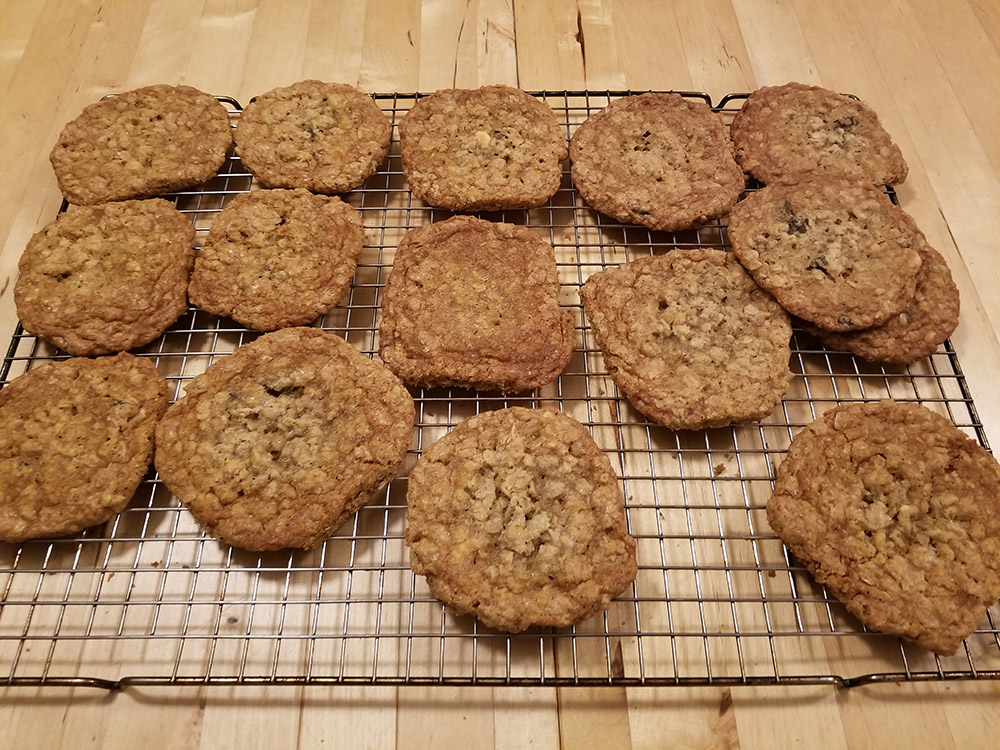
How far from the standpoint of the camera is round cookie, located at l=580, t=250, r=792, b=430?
202 cm

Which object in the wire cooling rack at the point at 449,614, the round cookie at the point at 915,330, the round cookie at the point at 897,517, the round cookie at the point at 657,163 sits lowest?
the wire cooling rack at the point at 449,614

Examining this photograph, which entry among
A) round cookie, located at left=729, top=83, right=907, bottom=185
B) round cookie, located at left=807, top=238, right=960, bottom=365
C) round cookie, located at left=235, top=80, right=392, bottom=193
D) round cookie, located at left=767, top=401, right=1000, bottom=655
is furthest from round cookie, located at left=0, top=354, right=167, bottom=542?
round cookie, located at left=729, top=83, right=907, bottom=185

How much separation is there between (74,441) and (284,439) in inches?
24.7

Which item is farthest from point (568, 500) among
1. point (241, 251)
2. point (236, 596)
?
point (241, 251)

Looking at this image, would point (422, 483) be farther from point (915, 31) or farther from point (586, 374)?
point (915, 31)

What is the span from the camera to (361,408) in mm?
1965

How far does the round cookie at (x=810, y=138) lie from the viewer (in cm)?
252

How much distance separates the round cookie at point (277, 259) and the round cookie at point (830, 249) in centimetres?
142

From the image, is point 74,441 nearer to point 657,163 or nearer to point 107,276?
point 107,276

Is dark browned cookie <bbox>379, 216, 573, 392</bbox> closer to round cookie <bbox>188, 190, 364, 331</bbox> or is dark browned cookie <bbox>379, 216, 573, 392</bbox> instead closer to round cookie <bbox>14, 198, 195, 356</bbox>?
round cookie <bbox>188, 190, 364, 331</bbox>

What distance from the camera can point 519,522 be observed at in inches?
70.2

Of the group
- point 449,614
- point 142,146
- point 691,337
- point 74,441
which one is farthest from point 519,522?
Answer: point 142,146

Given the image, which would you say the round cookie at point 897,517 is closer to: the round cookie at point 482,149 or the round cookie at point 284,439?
the round cookie at point 284,439

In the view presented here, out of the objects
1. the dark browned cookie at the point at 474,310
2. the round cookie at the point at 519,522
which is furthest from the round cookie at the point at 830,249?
the round cookie at the point at 519,522
